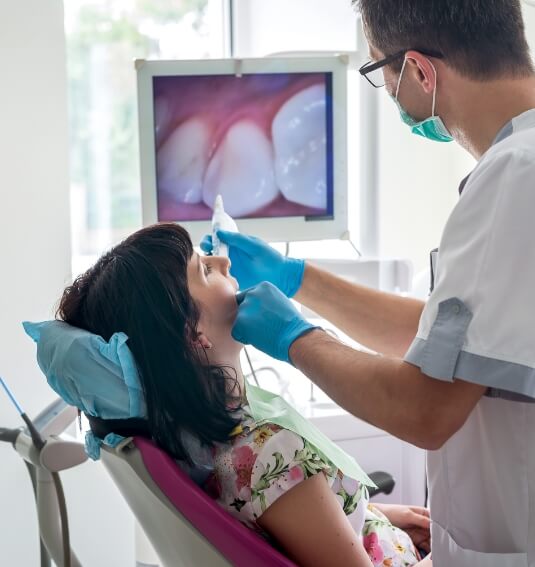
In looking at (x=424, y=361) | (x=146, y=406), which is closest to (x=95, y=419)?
(x=146, y=406)

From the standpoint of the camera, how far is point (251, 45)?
Answer: 120 inches

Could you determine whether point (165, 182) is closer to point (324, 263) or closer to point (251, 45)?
point (324, 263)

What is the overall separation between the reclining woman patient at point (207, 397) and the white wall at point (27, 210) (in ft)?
2.67

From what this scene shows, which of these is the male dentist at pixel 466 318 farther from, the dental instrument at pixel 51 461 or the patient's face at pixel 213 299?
the dental instrument at pixel 51 461

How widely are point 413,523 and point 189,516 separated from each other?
2.27 feet

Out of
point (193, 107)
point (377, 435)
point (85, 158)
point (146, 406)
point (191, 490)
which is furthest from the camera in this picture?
point (85, 158)

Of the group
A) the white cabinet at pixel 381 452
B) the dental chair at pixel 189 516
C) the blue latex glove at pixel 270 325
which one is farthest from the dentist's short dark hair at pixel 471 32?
the white cabinet at pixel 381 452

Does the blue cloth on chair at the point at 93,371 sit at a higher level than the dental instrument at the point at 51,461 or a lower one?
higher

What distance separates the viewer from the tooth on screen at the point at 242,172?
7.31 feet

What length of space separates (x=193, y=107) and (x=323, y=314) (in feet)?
2.27

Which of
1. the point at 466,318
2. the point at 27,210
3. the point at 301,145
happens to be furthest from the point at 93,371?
the point at 301,145

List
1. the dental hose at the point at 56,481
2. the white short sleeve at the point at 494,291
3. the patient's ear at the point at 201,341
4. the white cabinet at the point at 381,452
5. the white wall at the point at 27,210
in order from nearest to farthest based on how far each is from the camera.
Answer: the white short sleeve at the point at 494,291 → the patient's ear at the point at 201,341 → the dental hose at the point at 56,481 → the white wall at the point at 27,210 → the white cabinet at the point at 381,452

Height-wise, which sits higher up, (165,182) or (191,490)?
(165,182)

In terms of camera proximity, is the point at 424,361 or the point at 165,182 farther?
the point at 165,182
